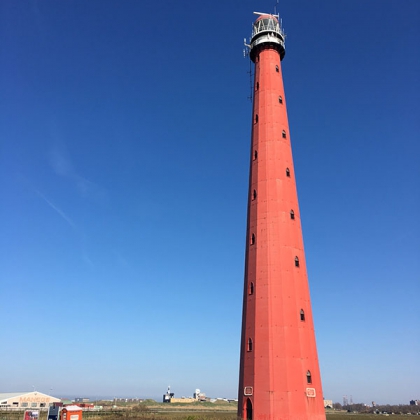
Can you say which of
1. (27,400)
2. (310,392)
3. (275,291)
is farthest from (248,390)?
(27,400)

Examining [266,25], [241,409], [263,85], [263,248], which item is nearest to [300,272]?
[263,248]

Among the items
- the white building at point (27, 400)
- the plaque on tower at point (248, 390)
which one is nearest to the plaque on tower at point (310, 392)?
the plaque on tower at point (248, 390)

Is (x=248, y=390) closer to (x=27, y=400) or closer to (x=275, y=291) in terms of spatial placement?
(x=275, y=291)

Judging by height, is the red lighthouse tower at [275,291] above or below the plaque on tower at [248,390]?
above

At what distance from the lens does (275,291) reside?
32.8 m

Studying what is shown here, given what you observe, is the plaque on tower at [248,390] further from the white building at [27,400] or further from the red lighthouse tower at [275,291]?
the white building at [27,400]

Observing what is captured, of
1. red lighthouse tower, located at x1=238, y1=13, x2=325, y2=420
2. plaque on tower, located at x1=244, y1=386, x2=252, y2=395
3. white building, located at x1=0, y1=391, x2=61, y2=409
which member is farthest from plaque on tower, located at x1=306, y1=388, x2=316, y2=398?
white building, located at x1=0, y1=391, x2=61, y2=409

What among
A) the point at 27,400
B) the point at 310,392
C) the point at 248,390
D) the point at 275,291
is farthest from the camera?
the point at 27,400

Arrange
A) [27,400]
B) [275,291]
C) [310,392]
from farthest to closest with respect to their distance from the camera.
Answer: [27,400] < [275,291] < [310,392]

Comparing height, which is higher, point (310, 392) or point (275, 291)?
point (275, 291)

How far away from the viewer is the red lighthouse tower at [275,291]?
30.5 metres

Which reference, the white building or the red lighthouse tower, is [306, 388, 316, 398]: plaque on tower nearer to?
the red lighthouse tower

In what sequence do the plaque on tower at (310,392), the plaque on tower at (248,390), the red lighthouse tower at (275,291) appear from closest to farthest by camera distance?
the red lighthouse tower at (275,291), the plaque on tower at (310,392), the plaque on tower at (248,390)

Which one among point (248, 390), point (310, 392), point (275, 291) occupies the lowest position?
point (310, 392)
